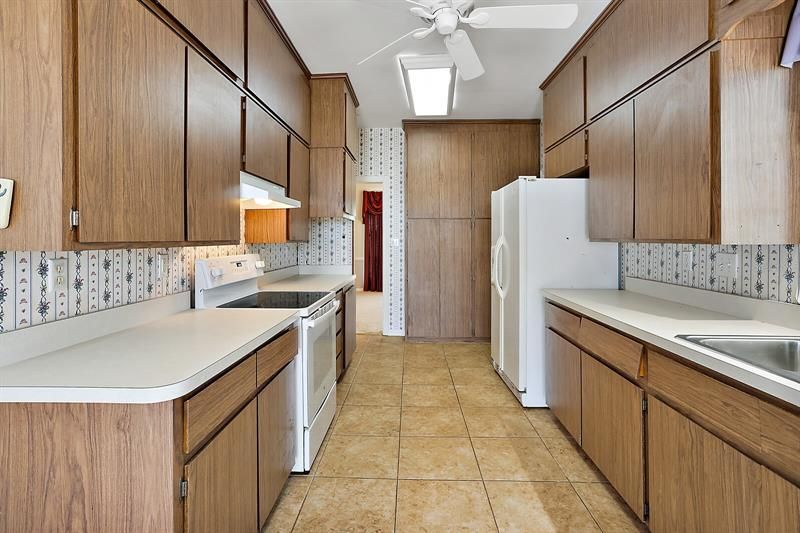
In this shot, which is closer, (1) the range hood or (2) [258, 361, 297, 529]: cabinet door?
(2) [258, 361, 297, 529]: cabinet door

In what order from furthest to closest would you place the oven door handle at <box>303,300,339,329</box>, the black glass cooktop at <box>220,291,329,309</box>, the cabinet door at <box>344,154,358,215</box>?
the cabinet door at <box>344,154,358,215</box> → the black glass cooktop at <box>220,291,329,309</box> → the oven door handle at <box>303,300,339,329</box>

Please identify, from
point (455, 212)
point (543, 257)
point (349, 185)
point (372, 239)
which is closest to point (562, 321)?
point (543, 257)

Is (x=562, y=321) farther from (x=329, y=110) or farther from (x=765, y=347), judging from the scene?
(x=329, y=110)

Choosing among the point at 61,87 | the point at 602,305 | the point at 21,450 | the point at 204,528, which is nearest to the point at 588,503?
the point at 602,305

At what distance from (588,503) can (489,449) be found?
0.64 meters

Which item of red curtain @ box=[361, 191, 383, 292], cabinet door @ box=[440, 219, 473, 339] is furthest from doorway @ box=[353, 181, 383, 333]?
cabinet door @ box=[440, 219, 473, 339]

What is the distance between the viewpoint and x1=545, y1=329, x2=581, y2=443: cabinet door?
95.6 inches

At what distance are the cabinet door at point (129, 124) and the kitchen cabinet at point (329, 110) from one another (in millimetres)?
2163

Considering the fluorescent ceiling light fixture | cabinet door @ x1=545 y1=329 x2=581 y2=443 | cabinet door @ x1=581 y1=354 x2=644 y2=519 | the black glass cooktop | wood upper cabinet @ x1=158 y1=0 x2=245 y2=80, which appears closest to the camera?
wood upper cabinet @ x1=158 y1=0 x2=245 y2=80

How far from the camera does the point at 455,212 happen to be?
16.7ft

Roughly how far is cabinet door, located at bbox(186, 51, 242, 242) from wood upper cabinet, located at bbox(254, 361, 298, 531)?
0.73 m

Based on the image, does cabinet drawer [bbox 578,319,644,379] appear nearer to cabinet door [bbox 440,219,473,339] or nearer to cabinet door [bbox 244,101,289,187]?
cabinet door [bbox 244,101,289,187]

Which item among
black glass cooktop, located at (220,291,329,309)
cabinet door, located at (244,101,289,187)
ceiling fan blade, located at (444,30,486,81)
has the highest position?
ceiling fan blade, located at (444,30,486,81)

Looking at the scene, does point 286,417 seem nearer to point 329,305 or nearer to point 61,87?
point 329,305
